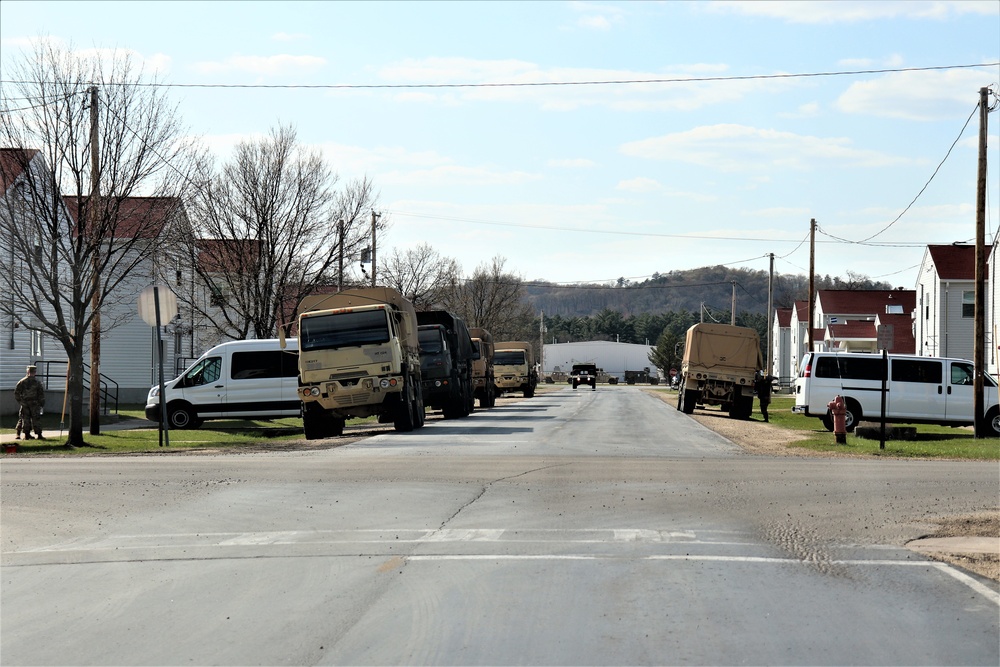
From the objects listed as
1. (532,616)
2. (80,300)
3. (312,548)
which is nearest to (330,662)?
(532,616)

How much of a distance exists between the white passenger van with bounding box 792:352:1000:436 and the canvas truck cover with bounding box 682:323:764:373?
8.63m

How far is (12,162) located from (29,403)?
5.42 meters

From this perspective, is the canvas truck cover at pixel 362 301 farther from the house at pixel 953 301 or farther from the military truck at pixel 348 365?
the house at pixel 953 301

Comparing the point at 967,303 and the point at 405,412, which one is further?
the point at 967,303

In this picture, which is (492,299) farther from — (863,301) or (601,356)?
(601,356)

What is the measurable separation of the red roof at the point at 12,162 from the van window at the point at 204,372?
8.99 m

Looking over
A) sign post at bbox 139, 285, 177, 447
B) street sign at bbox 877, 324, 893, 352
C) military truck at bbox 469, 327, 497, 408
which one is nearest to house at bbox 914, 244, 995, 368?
military truck at bbox 469, 327, 497, 408

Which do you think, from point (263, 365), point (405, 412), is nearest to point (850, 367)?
point (405, 412)

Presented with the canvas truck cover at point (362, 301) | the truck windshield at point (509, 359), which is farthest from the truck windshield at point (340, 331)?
the truck windshield at point (509, 359)

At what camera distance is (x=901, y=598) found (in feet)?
27.2

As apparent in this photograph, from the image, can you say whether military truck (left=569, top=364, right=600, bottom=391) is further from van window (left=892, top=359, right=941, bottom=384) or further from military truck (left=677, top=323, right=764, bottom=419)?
van window (left=892, top=359, right=941, bottom=384)

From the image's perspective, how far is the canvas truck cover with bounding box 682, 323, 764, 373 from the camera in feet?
129

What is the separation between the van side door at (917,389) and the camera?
3025 cm

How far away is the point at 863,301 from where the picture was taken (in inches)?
3253
